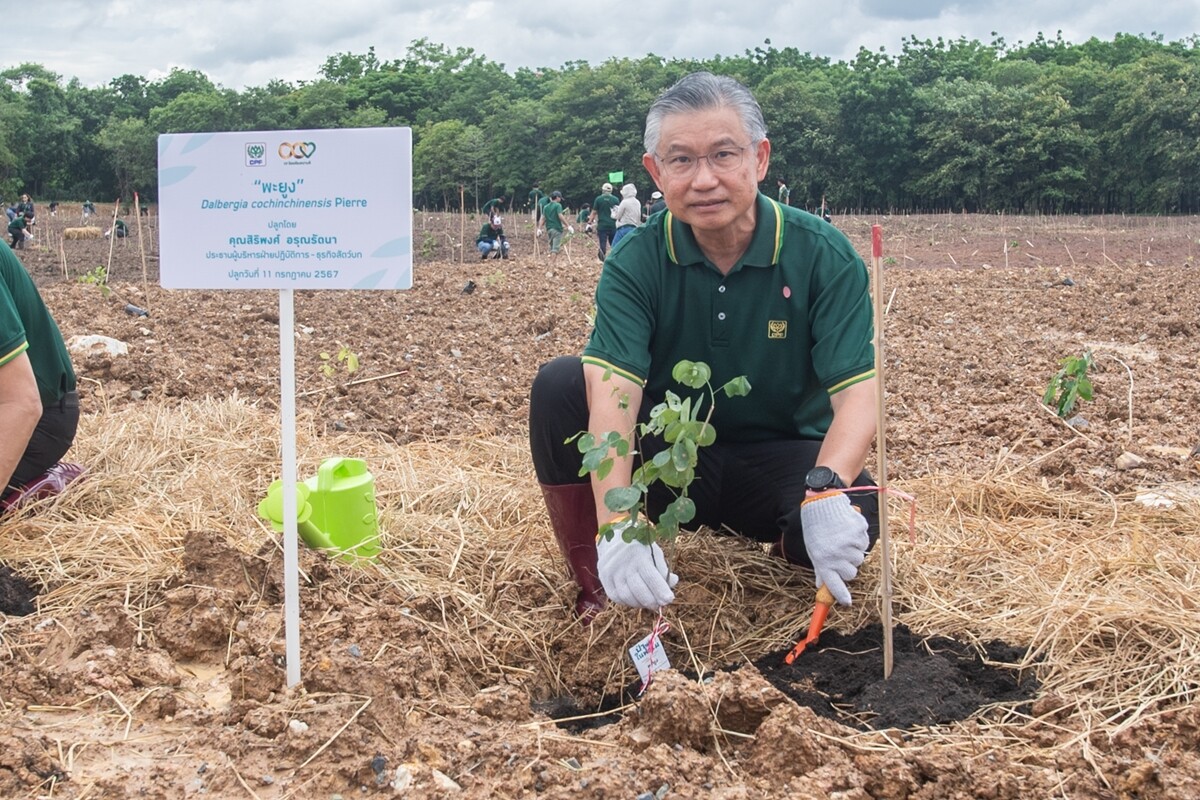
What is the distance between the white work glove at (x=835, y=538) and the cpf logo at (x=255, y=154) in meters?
1.25

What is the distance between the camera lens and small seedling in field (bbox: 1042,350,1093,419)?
14.5 feet

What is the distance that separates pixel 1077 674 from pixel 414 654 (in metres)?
1.28

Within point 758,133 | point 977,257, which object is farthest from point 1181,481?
point 977,257

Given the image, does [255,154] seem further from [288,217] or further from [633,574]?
[633,574]

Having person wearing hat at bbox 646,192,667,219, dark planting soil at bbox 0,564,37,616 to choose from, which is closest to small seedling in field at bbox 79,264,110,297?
person wearing hat at bbox 646,192,667,219

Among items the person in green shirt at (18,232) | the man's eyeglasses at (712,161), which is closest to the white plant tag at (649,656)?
the man's eyeglasses at (712,161)

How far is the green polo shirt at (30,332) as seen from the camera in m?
2.68

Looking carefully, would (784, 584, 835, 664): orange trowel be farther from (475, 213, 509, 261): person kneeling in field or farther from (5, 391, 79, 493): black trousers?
(475, 213, 509, 261): person kneeling in field

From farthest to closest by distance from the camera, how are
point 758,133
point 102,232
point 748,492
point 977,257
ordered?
1. point 102,232
2. point 977,257
3. point 748,492
4. point 758,133

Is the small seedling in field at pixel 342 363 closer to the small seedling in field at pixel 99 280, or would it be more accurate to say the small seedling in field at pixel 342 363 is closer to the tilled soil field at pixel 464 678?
the tilled soil field at pixel 464 678

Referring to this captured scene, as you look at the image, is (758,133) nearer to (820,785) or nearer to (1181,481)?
(820,785)

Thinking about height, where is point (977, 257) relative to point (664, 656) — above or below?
above

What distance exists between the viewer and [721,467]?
2607mm

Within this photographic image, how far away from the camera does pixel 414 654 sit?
213cm
